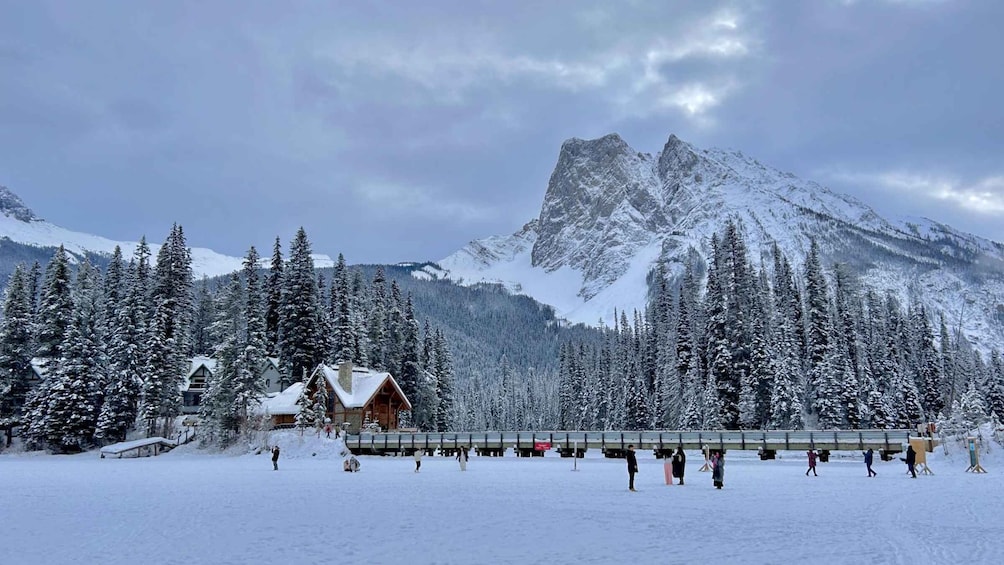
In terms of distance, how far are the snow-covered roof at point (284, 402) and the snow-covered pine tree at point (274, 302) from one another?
26.2 feet

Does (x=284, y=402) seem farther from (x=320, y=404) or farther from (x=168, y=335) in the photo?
(x=168, y=335)

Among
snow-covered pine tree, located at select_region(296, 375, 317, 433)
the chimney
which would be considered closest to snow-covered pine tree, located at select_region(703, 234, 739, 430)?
the chimney

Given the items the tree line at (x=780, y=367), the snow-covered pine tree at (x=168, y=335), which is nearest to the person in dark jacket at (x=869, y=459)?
the tree line at (x=780, y=367)

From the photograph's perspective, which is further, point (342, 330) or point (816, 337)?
point (342, 330)

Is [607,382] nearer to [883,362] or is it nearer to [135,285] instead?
[883,362]

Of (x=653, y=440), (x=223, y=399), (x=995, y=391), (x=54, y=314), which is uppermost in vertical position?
(x=54, y=314)

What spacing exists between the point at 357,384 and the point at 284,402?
6680 millimetres

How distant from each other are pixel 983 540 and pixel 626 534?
772 cm

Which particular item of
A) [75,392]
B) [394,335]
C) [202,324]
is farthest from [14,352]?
[202,324]

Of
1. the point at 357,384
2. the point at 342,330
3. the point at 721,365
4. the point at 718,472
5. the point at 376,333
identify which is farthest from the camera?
the point at 376,333

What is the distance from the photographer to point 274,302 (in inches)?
2842

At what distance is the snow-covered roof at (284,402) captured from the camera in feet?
204

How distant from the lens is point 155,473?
37.8 meters

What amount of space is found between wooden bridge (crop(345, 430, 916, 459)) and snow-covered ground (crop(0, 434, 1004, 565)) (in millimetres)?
12179
